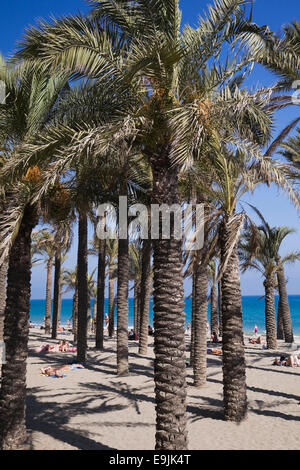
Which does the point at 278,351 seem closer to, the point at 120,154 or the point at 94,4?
the point at 120,154

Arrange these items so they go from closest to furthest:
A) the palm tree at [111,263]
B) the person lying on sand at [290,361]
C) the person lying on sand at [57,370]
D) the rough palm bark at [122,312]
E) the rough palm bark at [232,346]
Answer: the rough palm bark at [232,346]
the person lying on sand at [57,370]
the rough palm bark at [122,312]
the person lying on sand at [290,361]
the palm tree at [111,263]

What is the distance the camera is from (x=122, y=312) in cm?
1534

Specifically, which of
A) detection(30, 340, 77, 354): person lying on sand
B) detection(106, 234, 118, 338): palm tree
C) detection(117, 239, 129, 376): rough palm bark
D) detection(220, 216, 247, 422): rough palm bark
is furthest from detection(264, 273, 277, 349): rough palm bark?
detection(220, 216, 247, 422): rough palm bark

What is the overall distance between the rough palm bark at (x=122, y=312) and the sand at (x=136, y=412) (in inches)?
22.6

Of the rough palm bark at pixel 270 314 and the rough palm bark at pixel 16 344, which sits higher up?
the rough palm bark at pixel 270 314

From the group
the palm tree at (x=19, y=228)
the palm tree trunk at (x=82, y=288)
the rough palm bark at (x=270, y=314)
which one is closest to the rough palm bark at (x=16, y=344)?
the palm tree at (x=19, y=228)

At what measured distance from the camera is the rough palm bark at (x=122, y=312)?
14.6 metres

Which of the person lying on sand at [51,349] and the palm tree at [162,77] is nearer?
the palm tree at [162,77]

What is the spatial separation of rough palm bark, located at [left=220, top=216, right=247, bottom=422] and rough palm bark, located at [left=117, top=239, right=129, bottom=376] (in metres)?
6.02

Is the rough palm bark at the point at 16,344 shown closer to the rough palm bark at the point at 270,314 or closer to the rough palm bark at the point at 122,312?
the rough palm bark at the point at 122,312

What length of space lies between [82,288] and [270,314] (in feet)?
43.5

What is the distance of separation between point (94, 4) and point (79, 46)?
1.44m

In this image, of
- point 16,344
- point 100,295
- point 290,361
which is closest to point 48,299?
point 100,295

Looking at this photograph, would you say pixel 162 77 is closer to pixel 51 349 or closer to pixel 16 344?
pixel 16 344
